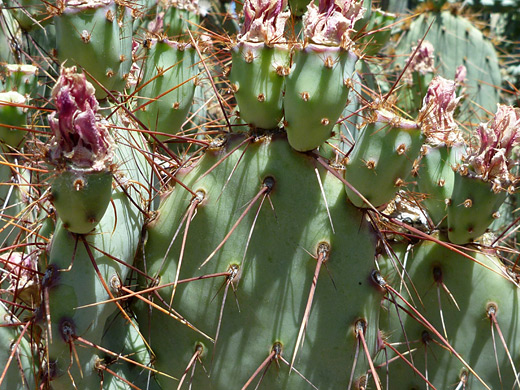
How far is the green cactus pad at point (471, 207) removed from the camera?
1538mm

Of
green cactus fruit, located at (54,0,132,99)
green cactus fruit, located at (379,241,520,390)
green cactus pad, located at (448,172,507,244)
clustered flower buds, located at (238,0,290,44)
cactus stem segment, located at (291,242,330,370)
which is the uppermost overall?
clustered flower buds, located at (238,0,290,44)

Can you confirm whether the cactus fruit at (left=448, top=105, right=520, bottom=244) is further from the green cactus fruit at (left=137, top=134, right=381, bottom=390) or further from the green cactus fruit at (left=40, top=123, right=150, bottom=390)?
the green cactus fruit at (left=40, top=123, right=150, bottom=390)

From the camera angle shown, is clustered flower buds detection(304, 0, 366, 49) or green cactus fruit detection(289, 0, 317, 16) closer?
clustered flower buds detection(304, 0, 366, 49)

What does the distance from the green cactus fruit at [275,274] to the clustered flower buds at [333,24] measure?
0.76 feet

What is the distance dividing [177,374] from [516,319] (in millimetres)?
856

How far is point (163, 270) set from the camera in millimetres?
1462

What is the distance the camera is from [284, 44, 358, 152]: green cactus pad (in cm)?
129

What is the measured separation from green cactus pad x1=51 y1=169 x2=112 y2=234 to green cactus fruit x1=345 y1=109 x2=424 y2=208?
0.49 meters

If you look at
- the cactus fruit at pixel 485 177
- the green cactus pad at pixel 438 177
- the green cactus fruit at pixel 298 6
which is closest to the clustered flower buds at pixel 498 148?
the cactus fruit at pixel 485 177

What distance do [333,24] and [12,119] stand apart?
1009 mm

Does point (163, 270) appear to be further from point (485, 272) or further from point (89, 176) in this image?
point (485, 272)

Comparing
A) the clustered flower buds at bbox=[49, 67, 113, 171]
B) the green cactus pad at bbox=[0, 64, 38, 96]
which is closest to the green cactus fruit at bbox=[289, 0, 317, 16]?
the clustered flower buds at bbox=[49, 67, 113, 171]

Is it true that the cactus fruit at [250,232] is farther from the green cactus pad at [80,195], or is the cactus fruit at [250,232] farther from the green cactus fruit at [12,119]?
the green cactus fruit at [12,119]

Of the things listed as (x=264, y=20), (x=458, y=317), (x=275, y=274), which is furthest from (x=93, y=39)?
(x=458, y=317)
